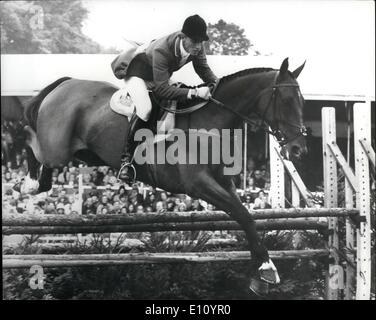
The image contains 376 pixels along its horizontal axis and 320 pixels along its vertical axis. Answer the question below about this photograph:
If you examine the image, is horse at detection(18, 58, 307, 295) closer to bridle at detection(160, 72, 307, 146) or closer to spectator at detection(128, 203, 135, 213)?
bridle at detection(160, 72, 307, 146)

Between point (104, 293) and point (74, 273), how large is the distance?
20cm

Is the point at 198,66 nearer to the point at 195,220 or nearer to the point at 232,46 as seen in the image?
the point at 232,46

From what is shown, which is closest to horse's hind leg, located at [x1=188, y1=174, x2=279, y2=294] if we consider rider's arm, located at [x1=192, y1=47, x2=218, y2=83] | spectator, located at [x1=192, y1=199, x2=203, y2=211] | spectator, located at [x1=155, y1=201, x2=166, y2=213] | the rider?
spectator, located at [x1=192, y1=199, x2=203, y2=211]

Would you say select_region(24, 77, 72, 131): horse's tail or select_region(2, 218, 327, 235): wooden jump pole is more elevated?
select_region(24, 77, 72, 131): horse's tail

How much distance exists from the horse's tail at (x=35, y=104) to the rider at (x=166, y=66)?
0.38m

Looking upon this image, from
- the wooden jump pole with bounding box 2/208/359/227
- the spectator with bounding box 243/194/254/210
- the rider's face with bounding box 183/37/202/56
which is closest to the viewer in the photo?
the wooden jump pole with bounding box 2/208/359/227

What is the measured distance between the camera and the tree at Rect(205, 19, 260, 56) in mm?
3045

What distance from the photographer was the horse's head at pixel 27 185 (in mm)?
3045

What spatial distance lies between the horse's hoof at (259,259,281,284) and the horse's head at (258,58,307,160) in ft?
2.00

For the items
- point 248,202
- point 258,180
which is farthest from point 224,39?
point 248,202

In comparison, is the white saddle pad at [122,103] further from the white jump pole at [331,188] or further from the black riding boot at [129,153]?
the white jump pole at [331,188]

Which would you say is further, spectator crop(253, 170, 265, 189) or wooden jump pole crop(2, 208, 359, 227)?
spectator crop(253, 170, 265, 189)

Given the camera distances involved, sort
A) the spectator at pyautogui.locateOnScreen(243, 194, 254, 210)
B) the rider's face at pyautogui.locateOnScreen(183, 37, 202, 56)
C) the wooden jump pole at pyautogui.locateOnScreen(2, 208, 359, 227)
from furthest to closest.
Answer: the spectator at pyautogui.locateOnScreen(243, 194, 254, 210) < the rider's face at pyautogui.locateOnScreen(183, 37, 202, 56) < the wooden jump pole at pyautogui.locateOnScreen(2, 208, 359, 227)
